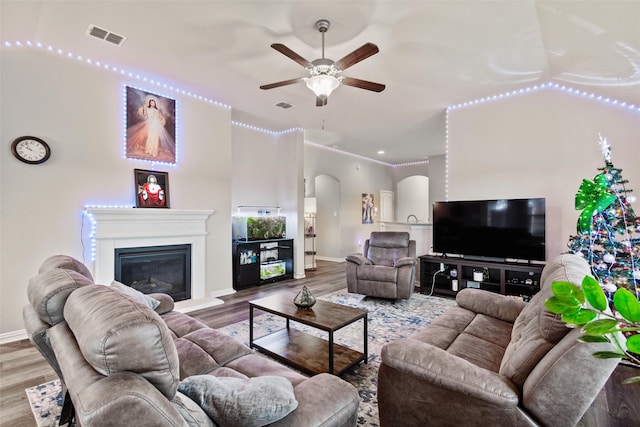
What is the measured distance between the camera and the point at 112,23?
2.74m

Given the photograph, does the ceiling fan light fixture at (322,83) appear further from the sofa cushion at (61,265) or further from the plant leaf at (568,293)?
the plant leaf at (568,293)

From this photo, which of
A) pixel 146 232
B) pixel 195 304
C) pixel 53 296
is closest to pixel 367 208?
pixel 195 304

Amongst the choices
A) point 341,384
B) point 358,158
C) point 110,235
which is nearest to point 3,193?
point 110,235

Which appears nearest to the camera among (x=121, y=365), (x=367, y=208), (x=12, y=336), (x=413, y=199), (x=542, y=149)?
(x=121, y=365)

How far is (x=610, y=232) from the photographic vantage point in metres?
2.91

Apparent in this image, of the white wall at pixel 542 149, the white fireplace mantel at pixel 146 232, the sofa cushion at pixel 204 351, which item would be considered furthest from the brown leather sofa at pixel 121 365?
the white wall at pixel 542 149

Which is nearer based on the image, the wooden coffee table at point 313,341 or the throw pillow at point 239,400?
the throw pillow at point 239,400

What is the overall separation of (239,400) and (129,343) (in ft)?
1.32

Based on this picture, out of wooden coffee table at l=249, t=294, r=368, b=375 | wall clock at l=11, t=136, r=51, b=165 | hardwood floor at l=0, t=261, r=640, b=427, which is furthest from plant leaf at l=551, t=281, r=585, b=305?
wall clock at l=11, t=136, r=51, b=165

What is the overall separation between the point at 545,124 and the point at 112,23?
5154 mm

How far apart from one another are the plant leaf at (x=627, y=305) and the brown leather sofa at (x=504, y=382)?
64 centimetres

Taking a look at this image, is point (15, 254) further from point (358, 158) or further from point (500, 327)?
point (358, 158)

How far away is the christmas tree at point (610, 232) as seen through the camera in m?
2.78

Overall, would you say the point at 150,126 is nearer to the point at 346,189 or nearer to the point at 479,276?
the point at 479,276
